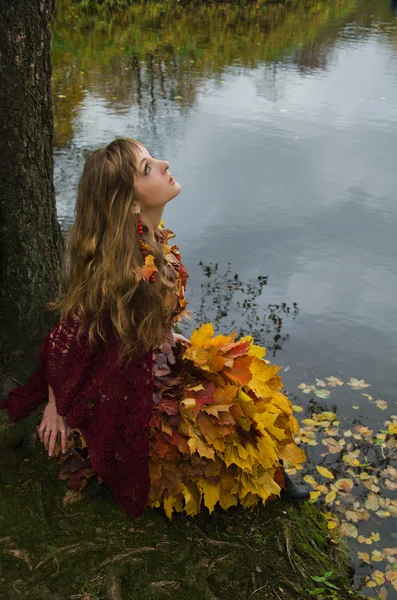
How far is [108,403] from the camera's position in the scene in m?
2.15

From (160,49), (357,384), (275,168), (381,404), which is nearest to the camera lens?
(381,404)

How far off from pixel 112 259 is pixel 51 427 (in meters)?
0.74

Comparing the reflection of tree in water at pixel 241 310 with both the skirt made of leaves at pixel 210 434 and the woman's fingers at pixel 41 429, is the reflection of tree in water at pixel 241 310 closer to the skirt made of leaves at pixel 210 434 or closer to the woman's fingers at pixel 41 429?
the skirt made of leaves at pixel 210 434

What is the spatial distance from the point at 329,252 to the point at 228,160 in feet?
7.83

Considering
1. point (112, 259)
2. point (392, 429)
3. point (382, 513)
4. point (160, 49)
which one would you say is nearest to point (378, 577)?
point (382, 513)

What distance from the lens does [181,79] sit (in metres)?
10.8

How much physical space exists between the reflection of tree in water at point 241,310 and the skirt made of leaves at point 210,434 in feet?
6.80

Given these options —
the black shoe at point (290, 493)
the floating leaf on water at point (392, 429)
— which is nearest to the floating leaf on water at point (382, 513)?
the floating leaf on water at point (392, 429)

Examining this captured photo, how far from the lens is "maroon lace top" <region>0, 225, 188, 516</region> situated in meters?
2.13

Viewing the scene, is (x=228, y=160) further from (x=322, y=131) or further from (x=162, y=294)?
(x=162, y=294)

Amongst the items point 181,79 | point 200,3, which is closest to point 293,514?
point 181,79

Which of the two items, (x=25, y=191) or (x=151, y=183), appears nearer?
(x=151, y=183)

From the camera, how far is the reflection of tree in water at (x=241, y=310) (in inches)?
183

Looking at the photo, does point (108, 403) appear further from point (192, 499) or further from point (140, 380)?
point (192, 499)
